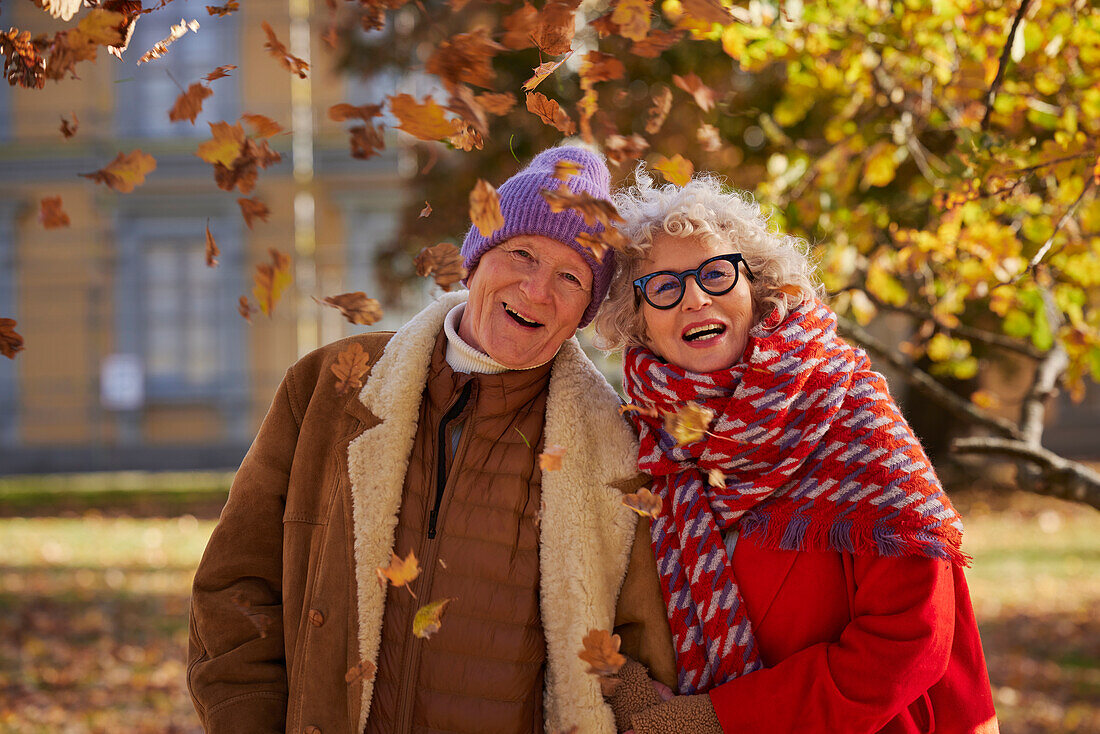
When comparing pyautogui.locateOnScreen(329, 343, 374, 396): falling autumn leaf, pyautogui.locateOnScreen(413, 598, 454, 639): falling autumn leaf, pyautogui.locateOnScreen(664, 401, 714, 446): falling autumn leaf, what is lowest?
pyautogui.locateOnScreen(413, 598, 454, 639): falling autumn leaf

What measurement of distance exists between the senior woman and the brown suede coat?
116 mm

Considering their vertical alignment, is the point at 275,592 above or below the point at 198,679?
above

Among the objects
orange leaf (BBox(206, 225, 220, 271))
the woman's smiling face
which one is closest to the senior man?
the woman's smiling face

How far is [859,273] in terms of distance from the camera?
4375 mm

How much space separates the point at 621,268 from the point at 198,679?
4.42ft

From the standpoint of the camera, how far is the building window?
17.3 m

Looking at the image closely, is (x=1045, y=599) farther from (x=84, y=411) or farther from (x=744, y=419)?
(x=84, y=411)

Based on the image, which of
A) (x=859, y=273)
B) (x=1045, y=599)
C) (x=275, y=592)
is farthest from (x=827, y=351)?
(x=1045, y=599)

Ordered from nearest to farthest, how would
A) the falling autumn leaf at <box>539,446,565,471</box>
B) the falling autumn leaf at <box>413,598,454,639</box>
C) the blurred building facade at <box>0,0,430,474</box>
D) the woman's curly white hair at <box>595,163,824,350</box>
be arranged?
the falling autumn leaf at <box>539,446,565,471</box>, the falling autumn leaf at <box>413,598,454,639</box>, the woman's curly white hair at <box>595,163,824,350</box>, the blurred building facade at <box>0,0,430,474</box>

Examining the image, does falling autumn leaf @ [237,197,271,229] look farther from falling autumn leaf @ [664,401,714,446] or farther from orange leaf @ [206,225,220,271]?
falling autumn leaf @ [664,401,714,446]

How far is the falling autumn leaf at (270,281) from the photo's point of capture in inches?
68.3

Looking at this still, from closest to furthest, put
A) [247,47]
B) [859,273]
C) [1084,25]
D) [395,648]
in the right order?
[395,648], [1084,25], [859,273], [247,47]

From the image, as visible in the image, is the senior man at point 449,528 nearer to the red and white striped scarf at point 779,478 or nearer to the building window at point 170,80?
the red and white striped scarf at point 779,478

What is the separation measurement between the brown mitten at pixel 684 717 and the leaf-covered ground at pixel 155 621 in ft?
13.5
